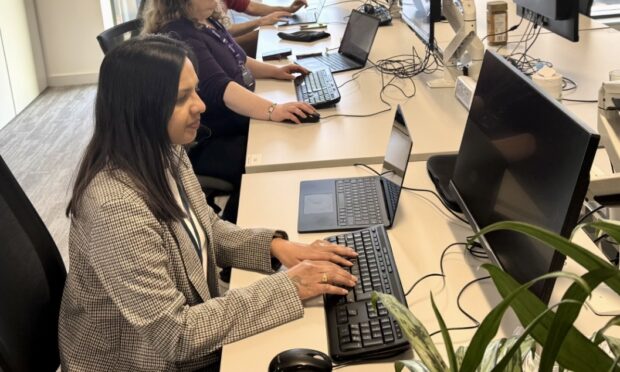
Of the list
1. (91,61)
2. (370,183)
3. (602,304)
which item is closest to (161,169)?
(370,183)

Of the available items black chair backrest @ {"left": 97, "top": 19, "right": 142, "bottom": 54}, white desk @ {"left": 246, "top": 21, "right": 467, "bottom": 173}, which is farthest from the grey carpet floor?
white desk @ {"left": 246, "top": 21, "right": 467, "bottom": 173}

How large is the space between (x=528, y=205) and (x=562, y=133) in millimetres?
162

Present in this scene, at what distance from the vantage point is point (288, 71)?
2.81 meters

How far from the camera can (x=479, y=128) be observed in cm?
152

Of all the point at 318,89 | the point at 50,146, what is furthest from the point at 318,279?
the point at 50,146

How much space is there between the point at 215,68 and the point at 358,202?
923 mm

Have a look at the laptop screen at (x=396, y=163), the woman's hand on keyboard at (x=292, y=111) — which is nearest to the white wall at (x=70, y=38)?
the woman's hand on keyboard at (x=292, y=111)

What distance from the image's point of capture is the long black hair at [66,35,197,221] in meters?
1.31

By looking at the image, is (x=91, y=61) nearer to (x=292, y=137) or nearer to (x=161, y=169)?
(x=292, y=137)

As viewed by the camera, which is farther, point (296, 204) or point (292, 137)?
point (292, 137)

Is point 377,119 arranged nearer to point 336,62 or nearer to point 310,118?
point 310,118

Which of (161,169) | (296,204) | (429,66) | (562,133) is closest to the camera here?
(562,133)

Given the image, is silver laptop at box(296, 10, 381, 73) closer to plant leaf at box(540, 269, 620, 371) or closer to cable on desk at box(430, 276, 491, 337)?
cable on desk at box(430, 276, 491, 337)

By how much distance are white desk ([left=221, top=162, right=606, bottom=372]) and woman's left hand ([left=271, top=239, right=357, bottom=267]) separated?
0.23ft
